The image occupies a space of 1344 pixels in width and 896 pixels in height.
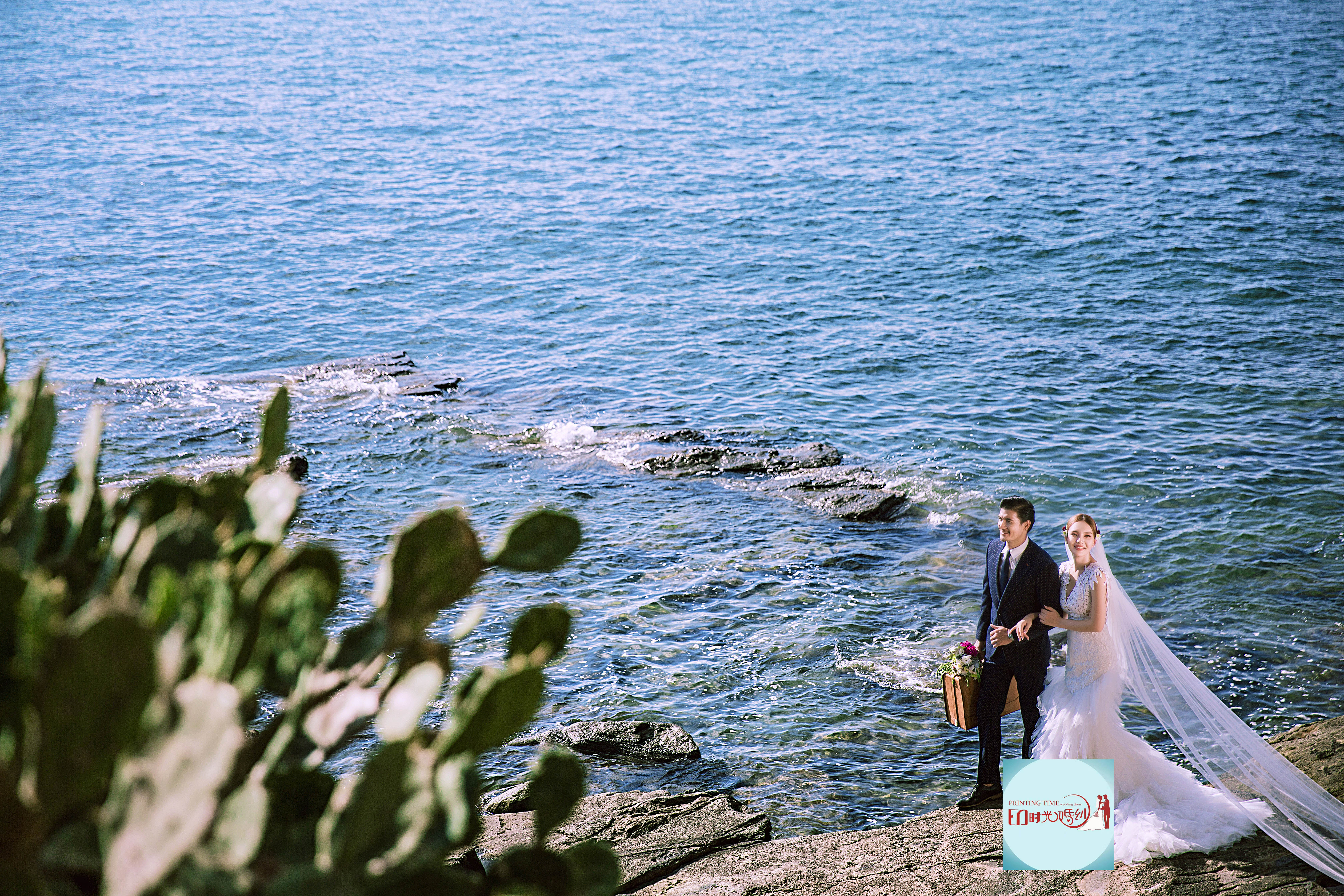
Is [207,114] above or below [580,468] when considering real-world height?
above

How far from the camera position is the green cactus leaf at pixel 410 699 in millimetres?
1507

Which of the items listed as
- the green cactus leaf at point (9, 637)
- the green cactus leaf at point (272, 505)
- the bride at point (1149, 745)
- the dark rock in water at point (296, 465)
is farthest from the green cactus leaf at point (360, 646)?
the dark rock in water at point (296, 465)

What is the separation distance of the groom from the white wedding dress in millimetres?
145

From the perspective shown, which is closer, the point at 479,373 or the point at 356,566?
the point at 356,566

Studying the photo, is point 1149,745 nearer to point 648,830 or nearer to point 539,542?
point 648,830

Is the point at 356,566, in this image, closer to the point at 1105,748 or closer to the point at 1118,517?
the point at 1105,748

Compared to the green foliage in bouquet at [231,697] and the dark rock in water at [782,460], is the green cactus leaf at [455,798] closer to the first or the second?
the green foliage in bouquet at [231,697]

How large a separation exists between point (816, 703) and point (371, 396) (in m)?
11.5

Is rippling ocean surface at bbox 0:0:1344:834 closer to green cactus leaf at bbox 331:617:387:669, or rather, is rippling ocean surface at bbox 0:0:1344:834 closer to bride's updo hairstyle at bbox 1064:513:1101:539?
bride's updo hairstyle at bbox 1064:513:1101:539

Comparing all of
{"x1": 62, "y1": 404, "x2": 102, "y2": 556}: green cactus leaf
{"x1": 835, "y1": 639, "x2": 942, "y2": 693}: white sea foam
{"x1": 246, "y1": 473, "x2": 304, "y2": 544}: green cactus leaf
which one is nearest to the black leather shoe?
{"x1": 835, "y1": 639, "x2": 942, "y2": 693}: white sea foam

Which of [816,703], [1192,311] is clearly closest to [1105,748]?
[816,703]

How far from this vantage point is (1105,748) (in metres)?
7.13

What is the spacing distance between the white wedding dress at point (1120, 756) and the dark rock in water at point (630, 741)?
295cm

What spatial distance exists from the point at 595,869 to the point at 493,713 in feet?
1.68
